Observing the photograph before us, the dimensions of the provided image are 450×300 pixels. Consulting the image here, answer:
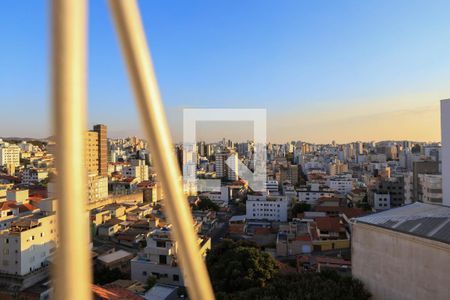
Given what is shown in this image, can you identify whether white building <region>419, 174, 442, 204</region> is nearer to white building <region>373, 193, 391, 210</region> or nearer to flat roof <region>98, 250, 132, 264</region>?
white building <region>373, 193, 391, 210</region>

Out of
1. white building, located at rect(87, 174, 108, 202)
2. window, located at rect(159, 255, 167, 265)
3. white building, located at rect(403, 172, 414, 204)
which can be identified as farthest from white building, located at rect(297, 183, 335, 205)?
window, located at rect(159, 255, 167, 265)

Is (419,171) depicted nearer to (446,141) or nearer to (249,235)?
(249,235)

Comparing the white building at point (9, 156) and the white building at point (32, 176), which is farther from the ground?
the white building at point (9, 156)

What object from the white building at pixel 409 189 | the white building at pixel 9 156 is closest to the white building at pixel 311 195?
the white building at pixel 409 189

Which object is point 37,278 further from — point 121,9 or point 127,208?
point 121,9

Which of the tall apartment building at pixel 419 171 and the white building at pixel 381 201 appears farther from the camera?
the white building at pixel 381 201

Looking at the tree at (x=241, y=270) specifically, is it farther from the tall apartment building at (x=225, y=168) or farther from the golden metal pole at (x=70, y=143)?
the tall apartment building at (x=225, y=168)

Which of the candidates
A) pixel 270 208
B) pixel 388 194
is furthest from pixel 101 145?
pixel 388 194

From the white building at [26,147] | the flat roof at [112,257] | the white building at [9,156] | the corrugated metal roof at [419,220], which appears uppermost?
the white building at [26,147]

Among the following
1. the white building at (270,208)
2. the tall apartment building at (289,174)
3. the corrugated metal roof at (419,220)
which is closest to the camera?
the corrugated metal roof at (419,220)
